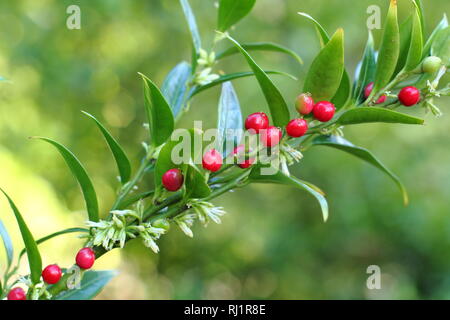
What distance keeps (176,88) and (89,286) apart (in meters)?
0.29

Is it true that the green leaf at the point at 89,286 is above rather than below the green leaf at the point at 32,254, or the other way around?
below

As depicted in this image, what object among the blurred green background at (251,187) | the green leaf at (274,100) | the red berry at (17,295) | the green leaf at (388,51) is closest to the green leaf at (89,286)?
the red berry at (17,295)

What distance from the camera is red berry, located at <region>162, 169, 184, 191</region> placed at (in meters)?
0.51

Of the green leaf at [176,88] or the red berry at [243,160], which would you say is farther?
the green leaf at [176,88]

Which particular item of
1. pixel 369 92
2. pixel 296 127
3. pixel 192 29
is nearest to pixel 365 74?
pixel 369 92

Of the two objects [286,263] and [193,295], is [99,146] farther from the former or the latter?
[193,295]

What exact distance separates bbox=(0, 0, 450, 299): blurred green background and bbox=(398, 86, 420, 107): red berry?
2031 millimetres

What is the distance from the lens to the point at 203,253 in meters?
3.58

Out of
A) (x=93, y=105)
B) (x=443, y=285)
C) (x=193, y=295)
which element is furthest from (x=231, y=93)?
(x=93, y=105)

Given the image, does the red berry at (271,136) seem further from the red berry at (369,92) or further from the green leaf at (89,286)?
the green leaf at (89,286)

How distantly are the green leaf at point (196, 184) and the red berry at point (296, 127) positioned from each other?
0.11 metres

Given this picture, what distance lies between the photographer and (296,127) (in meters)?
0.54

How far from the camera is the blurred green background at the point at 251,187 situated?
269 centimetres

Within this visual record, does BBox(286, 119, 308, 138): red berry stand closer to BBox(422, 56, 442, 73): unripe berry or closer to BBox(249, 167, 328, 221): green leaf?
BBox(249, 167, 328, 221): green leaf
